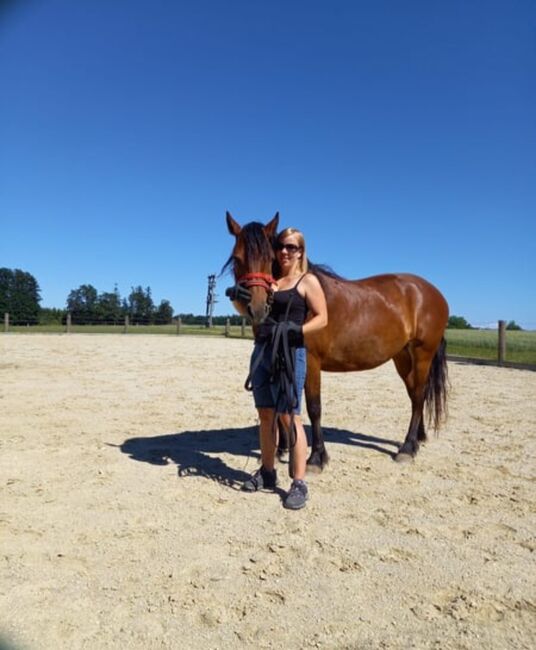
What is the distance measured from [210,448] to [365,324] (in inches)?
74.5

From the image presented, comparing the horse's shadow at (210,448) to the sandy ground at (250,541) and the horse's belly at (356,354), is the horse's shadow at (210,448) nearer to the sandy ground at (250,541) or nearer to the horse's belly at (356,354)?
the sandy ground at (250,541)

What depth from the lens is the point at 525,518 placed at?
277cm

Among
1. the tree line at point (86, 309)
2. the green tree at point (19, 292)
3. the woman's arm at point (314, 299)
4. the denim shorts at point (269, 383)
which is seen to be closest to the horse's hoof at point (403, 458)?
the denim shorts at point (269, 383)

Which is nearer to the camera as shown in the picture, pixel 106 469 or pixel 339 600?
pixel 339 600

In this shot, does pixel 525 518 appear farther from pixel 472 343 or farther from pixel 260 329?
pixel 472 343

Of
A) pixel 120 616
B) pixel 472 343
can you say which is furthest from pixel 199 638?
pixel 472 343

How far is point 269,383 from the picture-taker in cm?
310

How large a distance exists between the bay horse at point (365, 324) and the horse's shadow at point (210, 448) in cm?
59

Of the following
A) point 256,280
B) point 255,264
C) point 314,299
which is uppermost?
point 255,264

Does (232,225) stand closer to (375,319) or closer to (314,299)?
(314,299)

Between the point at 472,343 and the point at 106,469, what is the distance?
19.3 metres

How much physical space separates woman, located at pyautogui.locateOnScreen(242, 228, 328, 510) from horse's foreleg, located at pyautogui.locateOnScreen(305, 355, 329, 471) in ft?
1.72

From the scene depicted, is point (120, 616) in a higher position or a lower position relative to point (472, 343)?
lower

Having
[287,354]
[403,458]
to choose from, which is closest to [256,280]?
[287,354]
